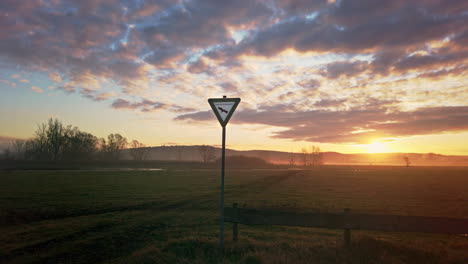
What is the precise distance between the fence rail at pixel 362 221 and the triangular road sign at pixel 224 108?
9.45 ft

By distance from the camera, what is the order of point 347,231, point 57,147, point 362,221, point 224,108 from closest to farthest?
point 362,221 → point 347,231 → point 224,108 → point 57,147

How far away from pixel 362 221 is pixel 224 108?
5.00 m

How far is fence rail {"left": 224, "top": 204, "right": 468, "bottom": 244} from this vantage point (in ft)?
23.4

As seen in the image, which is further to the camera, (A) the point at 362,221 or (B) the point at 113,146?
(B) the point at 113,146

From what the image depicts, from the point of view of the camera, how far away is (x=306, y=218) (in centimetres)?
770

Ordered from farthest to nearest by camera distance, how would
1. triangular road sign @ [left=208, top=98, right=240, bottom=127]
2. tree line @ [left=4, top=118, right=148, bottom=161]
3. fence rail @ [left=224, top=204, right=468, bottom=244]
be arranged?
tree line @ [left=4, top=118, right=148, bottom=161], triangular road sign @ [left=208, top=98, right=240, bottom=127], fence rail @ [left=224, top=204, right=468, bottom=244]

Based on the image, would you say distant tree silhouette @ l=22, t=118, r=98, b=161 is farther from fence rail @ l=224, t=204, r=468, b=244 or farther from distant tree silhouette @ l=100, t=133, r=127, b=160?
fence rail @ l=224, t=204, r=468, b=244

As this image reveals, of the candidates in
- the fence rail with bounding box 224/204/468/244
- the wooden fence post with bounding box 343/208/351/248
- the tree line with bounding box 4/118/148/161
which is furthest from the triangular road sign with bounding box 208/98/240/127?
the tree line with bounding box 4/118/148/161

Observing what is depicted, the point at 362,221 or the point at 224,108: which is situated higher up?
the point at 224,108

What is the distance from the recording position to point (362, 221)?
7.43 metres

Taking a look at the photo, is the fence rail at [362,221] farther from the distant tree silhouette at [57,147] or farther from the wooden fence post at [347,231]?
the distant tree silhouette at [57,147]

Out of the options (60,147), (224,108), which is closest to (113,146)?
(60,147)

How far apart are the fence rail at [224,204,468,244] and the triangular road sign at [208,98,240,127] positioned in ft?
9.45

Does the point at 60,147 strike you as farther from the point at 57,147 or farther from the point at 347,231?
the point at 347,231
